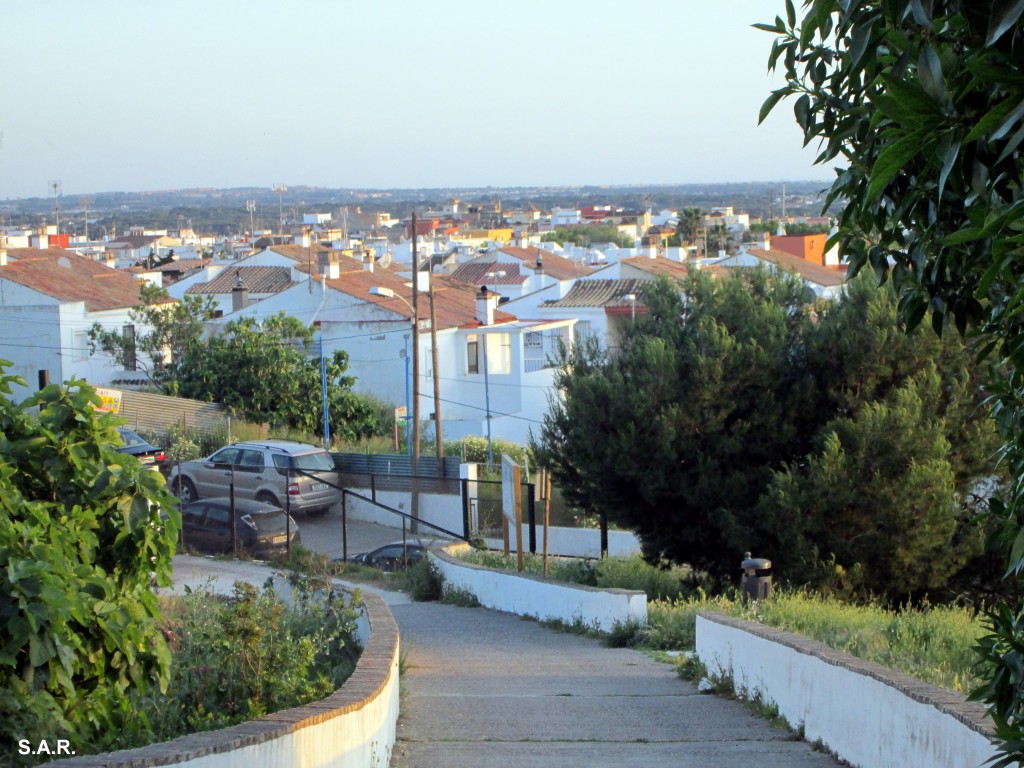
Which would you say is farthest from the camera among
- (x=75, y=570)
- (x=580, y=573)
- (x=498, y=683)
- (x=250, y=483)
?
(x=250, y=483)

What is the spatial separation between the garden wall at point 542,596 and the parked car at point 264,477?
1038 centimetres

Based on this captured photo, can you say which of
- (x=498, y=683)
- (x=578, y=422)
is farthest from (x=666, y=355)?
(x=498, y=683)

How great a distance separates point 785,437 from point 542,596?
4.50 metres

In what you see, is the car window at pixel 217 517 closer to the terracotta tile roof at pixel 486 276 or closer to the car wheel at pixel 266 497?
the car wheel at pixel 266 497

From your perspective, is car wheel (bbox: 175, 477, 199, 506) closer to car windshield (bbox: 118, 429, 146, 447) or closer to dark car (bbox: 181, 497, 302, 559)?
car windshield (bbox: 118, 429, 146, 447)

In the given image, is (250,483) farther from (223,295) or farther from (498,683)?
(223,295)

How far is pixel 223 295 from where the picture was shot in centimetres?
5881

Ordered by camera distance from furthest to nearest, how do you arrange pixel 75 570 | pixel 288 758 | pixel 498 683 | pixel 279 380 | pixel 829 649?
1. pixel 279 380
2. pixel 498 683
3. pixel 829 649
4. pixel 75 570
5. pixel 288 758

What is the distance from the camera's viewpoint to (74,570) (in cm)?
608

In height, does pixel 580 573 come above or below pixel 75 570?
below

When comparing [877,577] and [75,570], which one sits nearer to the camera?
[75,570]

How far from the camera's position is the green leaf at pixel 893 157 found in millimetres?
2688

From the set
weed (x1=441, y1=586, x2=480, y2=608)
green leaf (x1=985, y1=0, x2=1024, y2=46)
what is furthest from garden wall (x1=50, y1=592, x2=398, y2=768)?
weed (x1=441, y1=586, x2=480, y2=608)

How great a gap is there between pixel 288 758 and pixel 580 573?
12275mm
